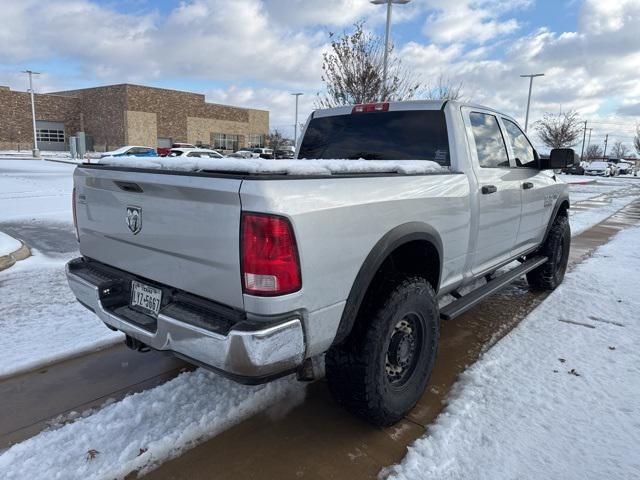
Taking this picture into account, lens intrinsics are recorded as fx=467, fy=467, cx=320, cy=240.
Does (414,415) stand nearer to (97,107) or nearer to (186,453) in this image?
(186,453)

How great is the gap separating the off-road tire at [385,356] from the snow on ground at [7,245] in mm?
5505

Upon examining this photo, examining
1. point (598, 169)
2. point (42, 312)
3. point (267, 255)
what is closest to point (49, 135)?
point (598, 169)

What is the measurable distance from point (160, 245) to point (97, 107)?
198 feet

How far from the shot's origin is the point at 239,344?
2014mm

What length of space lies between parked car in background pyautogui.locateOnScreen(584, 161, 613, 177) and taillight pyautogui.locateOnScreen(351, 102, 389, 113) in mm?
43486

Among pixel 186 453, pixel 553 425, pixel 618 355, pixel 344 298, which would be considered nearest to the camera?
pixel 344 298

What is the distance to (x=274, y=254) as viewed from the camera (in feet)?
6.61

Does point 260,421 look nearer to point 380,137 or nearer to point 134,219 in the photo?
point 134,219

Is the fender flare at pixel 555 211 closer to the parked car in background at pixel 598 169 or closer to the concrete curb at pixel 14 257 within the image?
the concrete curb at pixel 14 257

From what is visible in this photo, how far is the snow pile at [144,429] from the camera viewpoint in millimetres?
2415

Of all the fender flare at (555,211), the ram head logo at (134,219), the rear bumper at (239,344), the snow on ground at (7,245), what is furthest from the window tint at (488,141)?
the snow on ground at (7,245)

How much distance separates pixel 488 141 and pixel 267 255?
278 centimetres

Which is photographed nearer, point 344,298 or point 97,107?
point 344,298

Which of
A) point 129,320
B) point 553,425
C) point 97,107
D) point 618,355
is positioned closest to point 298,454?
point 129,320
